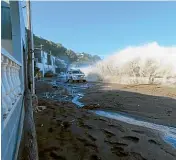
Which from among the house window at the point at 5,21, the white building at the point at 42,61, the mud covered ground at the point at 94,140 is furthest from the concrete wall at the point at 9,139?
the white building at the point at 42,61

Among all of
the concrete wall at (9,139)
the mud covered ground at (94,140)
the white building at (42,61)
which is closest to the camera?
the concrete wall at (9,139)

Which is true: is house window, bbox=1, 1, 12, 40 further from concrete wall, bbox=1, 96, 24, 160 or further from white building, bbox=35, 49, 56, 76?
white building, bbox=35, 49, 56, 76

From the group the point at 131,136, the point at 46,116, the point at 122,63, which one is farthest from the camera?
the point at 122,63

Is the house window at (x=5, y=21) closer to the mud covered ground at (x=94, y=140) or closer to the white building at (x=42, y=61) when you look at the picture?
the mud covered ground at (x=94, y=140)

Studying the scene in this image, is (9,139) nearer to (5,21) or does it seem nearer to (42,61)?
(5,21)

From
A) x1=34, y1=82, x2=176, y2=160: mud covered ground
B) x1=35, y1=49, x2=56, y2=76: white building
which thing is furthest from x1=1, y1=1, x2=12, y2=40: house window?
x1=35, y1=49, x2=56, y2=76: white building

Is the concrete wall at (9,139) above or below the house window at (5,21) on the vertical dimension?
below

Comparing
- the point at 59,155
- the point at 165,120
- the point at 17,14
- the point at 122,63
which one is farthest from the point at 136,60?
the point at 59,155

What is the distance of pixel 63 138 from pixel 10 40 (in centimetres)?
390

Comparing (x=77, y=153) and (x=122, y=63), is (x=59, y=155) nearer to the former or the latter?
(x=77, y=153)

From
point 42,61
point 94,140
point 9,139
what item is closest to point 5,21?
point 94,140

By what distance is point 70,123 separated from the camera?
25.5 feet

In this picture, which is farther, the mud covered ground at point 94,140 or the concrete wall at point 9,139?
the mud covered ground at point 94,140

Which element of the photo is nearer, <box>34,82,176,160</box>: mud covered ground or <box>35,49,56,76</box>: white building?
<box>34,82,176,160</box>: mud covered ground
